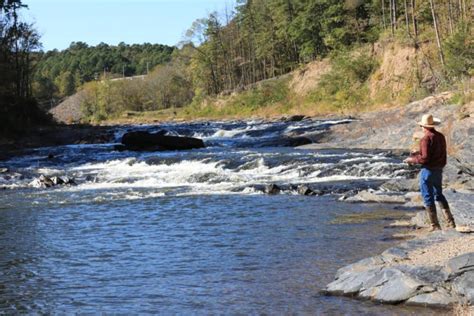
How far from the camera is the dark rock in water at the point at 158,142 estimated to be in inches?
1324

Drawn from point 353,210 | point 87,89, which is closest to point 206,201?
point 353,210

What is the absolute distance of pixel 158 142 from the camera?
33.8 meters

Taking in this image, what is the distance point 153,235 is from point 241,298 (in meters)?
5.12

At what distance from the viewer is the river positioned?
829cm

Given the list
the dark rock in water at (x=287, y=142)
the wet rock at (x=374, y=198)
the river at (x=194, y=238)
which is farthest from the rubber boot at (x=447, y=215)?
the dark rock in water at (x=287, y=142)

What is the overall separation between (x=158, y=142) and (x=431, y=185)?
80.4 feet

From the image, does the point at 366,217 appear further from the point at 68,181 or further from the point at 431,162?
the point at 68,181

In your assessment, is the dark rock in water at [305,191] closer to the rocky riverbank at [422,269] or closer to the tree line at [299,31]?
the rocky riverbank at [422,269]

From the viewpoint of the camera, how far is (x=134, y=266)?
33.6ft

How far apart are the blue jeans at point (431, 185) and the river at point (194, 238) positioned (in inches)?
44.6

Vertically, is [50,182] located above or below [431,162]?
below

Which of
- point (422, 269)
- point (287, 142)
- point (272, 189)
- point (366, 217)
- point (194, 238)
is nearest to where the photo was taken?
point (422, 269)

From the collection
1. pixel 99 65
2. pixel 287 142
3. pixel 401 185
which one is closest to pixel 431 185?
pixel 401 185

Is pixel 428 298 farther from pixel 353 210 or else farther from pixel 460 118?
pixel 460 118
